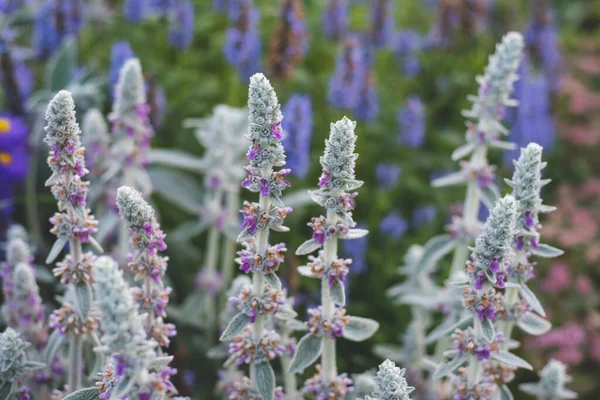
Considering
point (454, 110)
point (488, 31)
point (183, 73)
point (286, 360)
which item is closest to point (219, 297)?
point (286, 360)

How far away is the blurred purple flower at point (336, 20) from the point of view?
486 cm

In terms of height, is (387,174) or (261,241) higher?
(387,174)

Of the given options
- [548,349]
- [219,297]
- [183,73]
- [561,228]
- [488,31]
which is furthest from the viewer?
[488,31]

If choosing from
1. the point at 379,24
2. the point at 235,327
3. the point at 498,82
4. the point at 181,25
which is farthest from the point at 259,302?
the point at 379,24

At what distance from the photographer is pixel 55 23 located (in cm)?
395

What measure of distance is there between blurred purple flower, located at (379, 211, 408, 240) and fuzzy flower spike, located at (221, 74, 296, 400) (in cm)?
200

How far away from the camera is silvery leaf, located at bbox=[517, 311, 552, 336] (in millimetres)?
2168

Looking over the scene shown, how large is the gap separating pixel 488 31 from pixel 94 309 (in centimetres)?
448

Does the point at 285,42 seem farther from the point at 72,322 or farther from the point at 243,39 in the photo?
the point at 72,322

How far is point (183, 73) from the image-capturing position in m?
4.52

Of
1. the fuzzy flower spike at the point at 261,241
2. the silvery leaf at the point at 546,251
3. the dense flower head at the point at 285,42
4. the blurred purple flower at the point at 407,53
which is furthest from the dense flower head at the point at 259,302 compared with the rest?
the blurred purple flower at the point at 407,53

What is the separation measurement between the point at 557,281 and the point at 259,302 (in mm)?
2585

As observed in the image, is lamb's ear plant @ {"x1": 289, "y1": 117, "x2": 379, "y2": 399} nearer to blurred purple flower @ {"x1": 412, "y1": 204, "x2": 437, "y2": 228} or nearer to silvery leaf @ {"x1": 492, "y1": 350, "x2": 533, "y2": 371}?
silvery leaf @ {"x1": 492, "y1": 350, "x2": 533, "y2": 371}

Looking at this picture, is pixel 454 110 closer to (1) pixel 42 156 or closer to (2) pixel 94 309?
(1) pixel 42 156
